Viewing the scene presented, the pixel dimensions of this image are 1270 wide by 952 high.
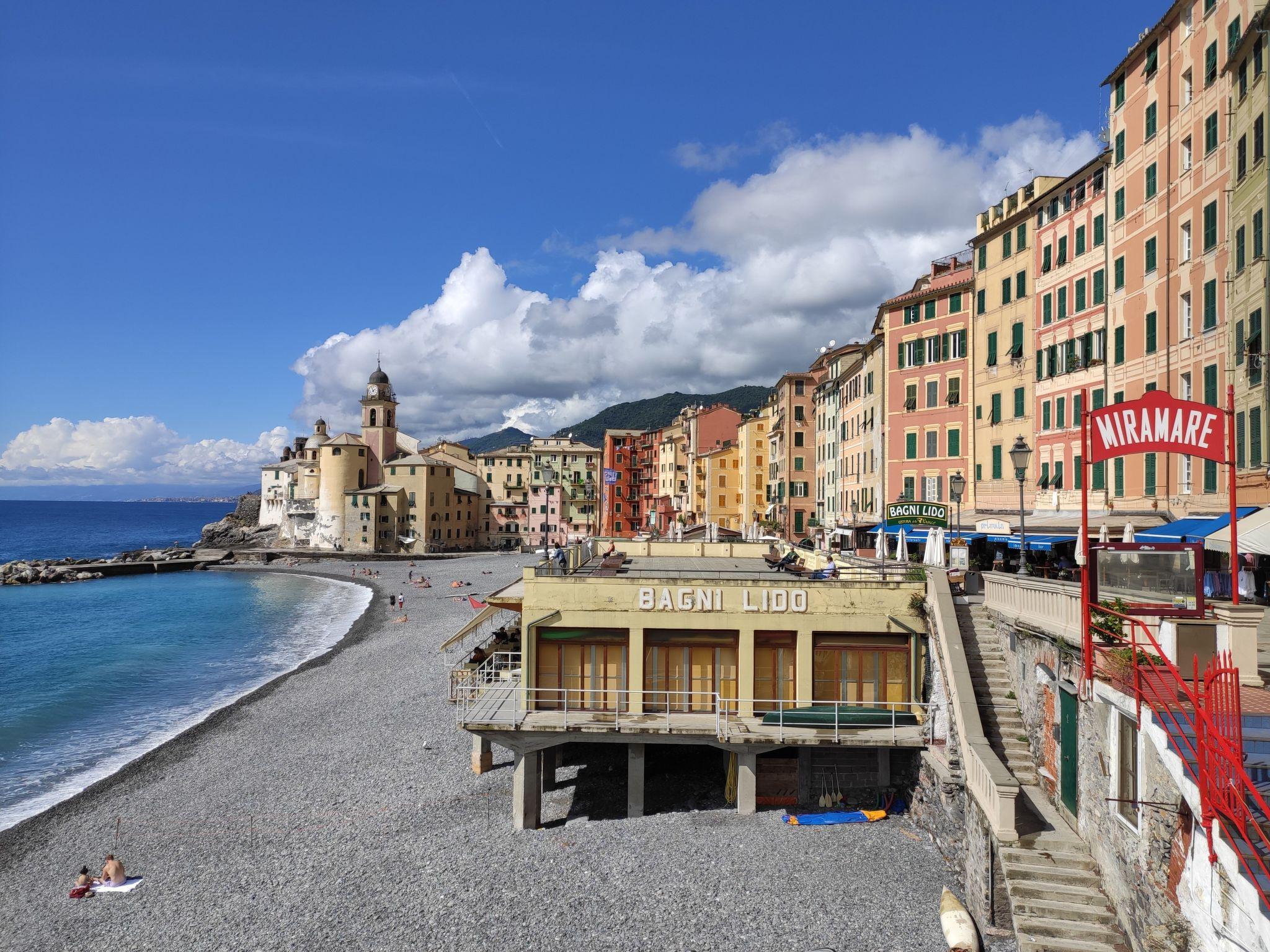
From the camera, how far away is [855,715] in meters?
21.5

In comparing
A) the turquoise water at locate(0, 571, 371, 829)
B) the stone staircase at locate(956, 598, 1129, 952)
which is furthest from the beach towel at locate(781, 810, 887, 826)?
the turquoise water at locate(0, 571, 371, 829)

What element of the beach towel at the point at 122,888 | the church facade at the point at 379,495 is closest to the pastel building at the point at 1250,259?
the beach towel at the point at 122,888

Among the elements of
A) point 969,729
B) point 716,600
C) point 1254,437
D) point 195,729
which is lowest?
point 195,729

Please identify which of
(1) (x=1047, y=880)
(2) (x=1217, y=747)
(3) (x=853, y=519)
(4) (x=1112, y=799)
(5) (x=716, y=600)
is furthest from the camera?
(3) (x=853, y=519)

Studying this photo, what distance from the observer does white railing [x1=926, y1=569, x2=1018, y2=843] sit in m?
15.4

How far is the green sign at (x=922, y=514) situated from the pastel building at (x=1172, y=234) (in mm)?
7170

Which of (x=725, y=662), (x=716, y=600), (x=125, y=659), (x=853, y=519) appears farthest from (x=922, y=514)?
(x=125, y=659)

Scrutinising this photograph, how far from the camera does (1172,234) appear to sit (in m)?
30.3

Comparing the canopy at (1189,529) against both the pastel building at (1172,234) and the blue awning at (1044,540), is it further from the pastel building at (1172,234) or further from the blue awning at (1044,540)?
the blue awning at (1044,540)

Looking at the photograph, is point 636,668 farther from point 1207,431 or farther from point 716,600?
point 1207,431

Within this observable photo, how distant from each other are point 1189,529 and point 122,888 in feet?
107

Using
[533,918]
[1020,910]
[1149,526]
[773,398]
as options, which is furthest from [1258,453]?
[773,398]

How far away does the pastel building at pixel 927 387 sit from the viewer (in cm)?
4503

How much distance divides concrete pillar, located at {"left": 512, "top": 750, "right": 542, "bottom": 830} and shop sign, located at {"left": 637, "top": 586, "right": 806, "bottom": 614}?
5476mm
